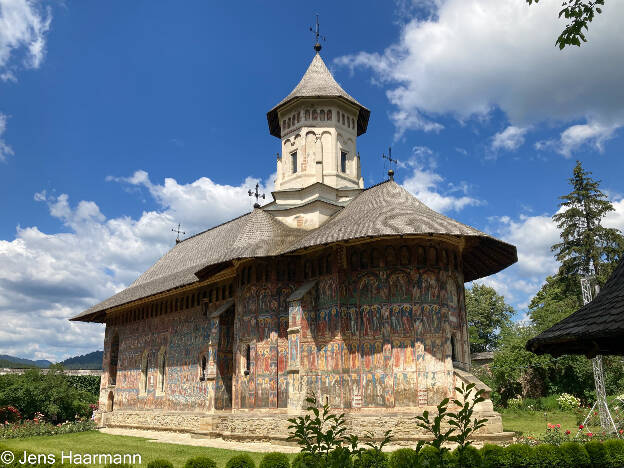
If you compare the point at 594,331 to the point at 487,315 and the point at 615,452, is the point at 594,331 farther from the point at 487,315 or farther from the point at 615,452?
the point at 487,315

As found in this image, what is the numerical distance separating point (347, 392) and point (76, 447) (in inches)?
336

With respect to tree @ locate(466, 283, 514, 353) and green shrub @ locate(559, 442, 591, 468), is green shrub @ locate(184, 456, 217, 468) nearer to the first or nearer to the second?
green shrub @ locate(559, 442, 591, 468)

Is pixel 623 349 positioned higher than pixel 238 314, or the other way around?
pixel 238 314

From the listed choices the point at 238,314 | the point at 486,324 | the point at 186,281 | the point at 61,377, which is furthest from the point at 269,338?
the point at 486,324

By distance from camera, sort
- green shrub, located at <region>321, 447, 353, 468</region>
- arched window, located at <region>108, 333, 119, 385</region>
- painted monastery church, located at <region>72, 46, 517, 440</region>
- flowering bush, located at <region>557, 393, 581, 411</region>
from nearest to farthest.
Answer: green shrub, located at <region>321, 447, 353, 468</region> → painted monastery church, located at <region>72, 46, 517, 440</region> → flowering bush, located at <region>557, 393, 581, 411</region> → arched window, located at <region>108, 333, 119, 385</region>

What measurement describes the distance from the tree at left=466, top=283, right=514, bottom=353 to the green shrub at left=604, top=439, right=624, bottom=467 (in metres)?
33.7

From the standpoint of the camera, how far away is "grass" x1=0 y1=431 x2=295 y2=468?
13.3 meters

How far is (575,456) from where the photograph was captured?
32.9ft

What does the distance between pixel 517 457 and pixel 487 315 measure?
35.6 metres

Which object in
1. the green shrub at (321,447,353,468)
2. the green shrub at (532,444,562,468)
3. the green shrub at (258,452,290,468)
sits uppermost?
the green shrub at (321,447,353,468)

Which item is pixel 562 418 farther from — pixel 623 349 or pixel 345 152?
pixel 623 349

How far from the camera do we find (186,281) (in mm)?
21594

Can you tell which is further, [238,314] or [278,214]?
[278,214]

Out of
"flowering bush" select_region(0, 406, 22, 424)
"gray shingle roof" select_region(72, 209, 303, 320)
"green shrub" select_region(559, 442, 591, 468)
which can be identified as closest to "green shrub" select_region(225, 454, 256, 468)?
"green shrub" select_region(559, 442, 591, 468)
